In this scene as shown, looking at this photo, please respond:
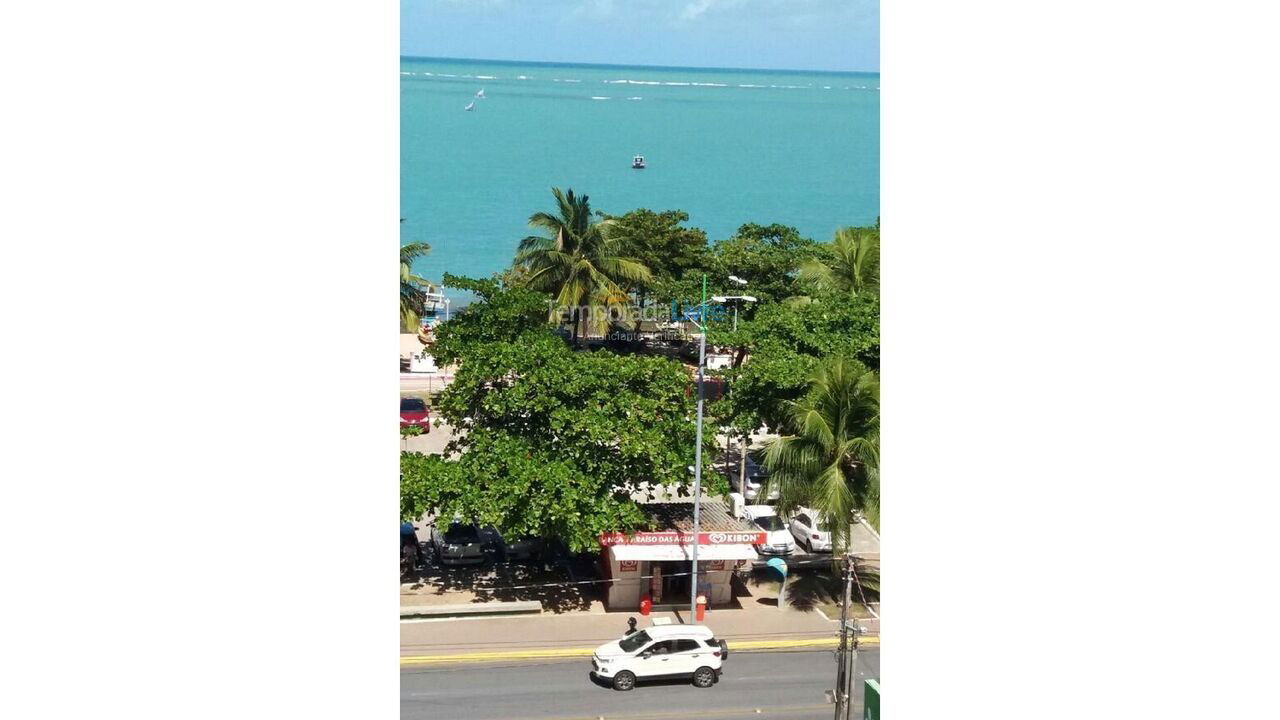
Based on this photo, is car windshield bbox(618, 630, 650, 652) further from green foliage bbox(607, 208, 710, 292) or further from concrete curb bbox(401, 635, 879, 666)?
green foliage bbox(607, 208, 710, 292)

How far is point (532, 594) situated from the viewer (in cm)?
1628

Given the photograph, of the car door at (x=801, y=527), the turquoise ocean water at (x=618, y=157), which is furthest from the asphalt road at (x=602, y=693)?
the turquoise ocean water at (x=618, y=157)

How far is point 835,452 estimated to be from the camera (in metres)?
14.4

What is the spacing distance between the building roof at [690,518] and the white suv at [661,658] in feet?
8.65

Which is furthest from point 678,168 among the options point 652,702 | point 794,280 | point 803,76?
point 803,76

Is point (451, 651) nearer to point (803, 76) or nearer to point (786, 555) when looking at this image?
point (786, 555)

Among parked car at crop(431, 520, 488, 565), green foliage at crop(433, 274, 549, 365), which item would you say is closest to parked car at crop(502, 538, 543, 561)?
parked car at crop(431, 520, 488, 565)

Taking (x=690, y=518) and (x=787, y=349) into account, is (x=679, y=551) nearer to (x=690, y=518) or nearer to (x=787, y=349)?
(x=690, y=518)

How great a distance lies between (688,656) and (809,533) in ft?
17.1

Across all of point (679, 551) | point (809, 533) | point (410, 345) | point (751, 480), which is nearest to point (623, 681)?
point (679, 551)

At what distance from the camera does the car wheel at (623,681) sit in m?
13.5

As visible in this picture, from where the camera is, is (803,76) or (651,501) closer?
(651,501)

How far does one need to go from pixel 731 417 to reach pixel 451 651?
530 cm

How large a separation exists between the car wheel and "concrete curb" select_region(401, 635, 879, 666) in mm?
1058
